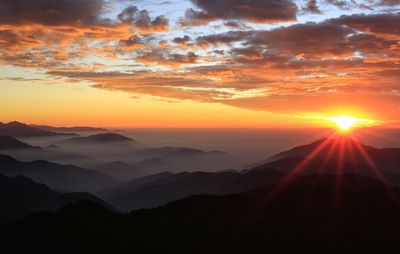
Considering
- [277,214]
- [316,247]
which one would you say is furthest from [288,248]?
[277,214]

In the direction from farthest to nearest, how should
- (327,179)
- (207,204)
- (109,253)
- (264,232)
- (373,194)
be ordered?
(327,179), (373,194), (207,204), (264,232), (109,253)

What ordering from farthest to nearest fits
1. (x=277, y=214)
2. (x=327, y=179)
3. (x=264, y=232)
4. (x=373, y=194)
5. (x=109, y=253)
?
(x=327, y=179), (x=373, y=194), (x=277, y=214), (x=264, y=232), (x=109, y=253)

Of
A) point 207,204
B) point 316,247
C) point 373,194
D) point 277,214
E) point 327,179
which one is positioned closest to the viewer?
point 316,247

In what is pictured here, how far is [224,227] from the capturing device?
277 feet

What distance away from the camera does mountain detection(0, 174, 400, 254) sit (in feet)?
243

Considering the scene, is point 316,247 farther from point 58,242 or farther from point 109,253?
point 58,242

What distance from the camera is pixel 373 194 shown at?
106m

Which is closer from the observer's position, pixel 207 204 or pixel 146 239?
pixel 146 239

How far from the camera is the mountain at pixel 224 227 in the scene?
74125 millimetres

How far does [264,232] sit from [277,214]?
31.3 ft

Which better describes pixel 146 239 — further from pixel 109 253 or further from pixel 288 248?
pixel 288 248

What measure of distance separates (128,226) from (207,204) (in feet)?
69.2

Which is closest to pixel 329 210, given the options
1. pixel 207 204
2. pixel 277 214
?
pixel 277 214

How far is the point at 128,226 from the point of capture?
82250mm
